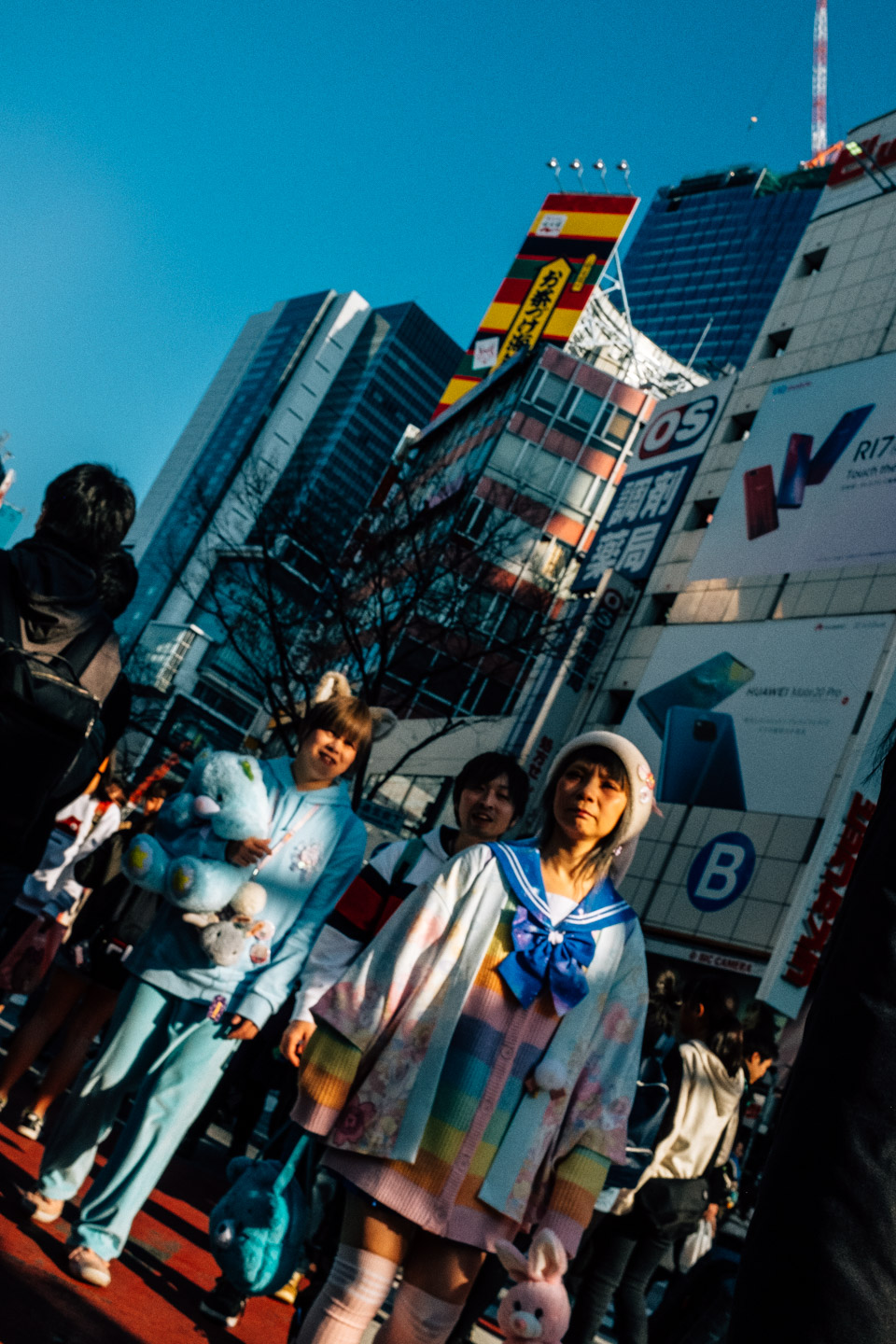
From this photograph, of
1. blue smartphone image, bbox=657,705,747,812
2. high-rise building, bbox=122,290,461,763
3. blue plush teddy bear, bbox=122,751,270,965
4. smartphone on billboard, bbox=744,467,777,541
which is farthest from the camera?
high-rise building, bbox=122,290,461,763

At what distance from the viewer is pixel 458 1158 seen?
2.63 m

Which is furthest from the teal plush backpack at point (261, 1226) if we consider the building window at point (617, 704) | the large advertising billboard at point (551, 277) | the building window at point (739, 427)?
the large advertising billboard at point (551, 277)

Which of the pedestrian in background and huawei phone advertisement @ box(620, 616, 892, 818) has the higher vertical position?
huawei phone advertisement @ box(620, 616, 892, 818)

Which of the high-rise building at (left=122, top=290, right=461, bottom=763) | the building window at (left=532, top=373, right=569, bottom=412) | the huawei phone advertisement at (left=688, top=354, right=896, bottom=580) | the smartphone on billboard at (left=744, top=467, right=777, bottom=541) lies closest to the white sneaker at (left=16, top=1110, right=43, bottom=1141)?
the huawei phone advertisement at (left=688, top=354, right=896, bottom=580)

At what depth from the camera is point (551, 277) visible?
47.6m

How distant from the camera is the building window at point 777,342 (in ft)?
96.5

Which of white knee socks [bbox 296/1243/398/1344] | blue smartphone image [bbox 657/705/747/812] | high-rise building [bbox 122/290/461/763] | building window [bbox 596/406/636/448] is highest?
high-rise building [bbox 122/290/461/763]

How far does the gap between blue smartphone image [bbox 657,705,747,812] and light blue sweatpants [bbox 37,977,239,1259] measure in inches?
732

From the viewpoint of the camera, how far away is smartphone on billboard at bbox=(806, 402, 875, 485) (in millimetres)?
22531

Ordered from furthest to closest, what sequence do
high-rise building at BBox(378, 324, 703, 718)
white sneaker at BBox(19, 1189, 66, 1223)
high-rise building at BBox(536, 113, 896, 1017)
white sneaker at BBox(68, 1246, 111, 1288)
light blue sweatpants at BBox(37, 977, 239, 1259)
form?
high-rise building at BBox(378, 324, 703, 718), high-rise building at BBox(536, 113, 896, 1017), white sneaker at BBox(19, 1189, 66, 1223), light blue sweatpants at BBox(37, 977, 239, 1259), white sneaker at BBox(68, 1246, 111, 1288)

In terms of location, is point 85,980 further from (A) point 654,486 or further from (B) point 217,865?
(A) point 654,486

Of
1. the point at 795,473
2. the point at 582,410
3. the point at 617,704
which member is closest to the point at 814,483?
the point at 795,473

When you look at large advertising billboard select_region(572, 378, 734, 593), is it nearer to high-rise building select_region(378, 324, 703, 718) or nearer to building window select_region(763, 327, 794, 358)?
building window select_region(763, 327, 794, 358)

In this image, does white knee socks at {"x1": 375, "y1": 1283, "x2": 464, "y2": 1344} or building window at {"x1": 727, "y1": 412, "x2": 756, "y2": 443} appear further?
building window at {"x1": 727, "y1": 412, "x2": 756, "y2": 443}
